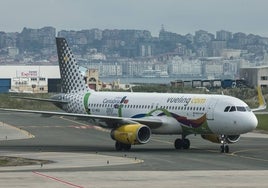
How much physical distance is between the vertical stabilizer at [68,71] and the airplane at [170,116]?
2.91 m

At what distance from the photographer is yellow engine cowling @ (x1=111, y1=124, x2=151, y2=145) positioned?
56.7 metres

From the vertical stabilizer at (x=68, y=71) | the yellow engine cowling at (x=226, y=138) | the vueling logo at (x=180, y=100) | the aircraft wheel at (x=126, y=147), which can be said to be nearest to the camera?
the aircraft wheel at (x=126, y=147)

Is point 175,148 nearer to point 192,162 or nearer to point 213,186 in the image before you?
point 192,162

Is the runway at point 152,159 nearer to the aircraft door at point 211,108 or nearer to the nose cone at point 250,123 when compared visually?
the nose cone at point 250,123

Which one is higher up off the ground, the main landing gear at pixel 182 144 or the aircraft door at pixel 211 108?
the aircraft door at pixel 211 108

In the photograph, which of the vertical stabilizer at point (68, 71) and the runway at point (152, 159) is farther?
the vertical stabilizer at point (68, 71)

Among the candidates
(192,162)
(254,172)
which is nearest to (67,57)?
(192,162)

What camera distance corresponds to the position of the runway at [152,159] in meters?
40.4

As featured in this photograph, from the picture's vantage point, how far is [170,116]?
193ft

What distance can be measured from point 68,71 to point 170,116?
11.9m

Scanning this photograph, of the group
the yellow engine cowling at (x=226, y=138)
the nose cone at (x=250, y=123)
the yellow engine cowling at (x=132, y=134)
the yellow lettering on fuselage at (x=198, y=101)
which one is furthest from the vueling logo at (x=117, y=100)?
the nose cone at (x=250, y=123)

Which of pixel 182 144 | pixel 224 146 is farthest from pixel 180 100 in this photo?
pixel 224 146

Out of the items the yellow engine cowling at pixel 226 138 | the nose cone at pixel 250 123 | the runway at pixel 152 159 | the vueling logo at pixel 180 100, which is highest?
the vueling logo at pixel 180 100

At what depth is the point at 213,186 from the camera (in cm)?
3712
